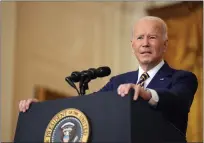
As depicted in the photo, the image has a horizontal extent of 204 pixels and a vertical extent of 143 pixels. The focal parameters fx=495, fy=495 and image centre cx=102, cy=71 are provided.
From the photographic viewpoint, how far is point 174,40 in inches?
259

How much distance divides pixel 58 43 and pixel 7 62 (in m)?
1.02

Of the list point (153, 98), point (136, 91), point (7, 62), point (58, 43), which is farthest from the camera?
point (58, 43)

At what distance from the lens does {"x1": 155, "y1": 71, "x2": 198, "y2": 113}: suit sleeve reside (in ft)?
6.97

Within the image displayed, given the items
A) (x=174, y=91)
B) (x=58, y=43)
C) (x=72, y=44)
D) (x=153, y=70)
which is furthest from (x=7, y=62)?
(x=174, y=91)

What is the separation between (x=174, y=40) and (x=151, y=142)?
468 cm

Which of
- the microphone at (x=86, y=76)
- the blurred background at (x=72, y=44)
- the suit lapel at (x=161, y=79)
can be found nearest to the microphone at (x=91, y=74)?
the microphone at (x=86, y=76)

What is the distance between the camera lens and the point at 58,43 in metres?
7.50

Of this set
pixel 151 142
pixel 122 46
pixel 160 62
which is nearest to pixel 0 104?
pixel 122 46

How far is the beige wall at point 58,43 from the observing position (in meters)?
6.78

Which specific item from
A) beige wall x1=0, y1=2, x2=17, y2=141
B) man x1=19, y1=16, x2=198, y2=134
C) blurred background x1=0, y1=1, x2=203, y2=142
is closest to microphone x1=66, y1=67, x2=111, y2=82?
man x1=19, y1=16, x2=198, y2=134

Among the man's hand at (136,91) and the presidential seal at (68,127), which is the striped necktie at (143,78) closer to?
the man's hand at (136,91)

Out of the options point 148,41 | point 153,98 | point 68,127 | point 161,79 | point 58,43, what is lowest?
point 68,127

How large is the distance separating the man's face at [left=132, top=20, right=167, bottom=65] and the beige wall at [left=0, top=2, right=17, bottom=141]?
434 cm

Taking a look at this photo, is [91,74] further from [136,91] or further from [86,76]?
[136,91]
